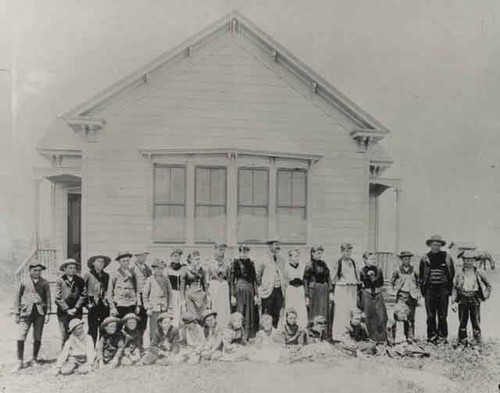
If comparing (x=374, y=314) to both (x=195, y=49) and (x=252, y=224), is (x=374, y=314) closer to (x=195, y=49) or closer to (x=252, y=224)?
(x=252, y=224)

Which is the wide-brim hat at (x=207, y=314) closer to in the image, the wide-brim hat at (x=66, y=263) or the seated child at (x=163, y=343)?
the seated child at (x=163, y=343)

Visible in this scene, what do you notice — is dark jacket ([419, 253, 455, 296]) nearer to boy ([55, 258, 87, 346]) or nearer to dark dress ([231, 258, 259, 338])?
dark dress ([231, 258, 259, 338])

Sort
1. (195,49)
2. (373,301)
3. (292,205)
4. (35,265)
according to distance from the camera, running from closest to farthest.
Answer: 1. (35,265)
2. (195,49)
3. (292,205)
4. (373,301)

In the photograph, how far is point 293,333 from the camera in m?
4.06

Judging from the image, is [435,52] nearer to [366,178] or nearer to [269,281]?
[366,178]

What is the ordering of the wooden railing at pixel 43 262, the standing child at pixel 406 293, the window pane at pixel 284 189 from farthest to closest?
1. the standing child at pixel 406 293
2. the window pane at pixel 284 189
3. the wooden railing at pixel 43 262

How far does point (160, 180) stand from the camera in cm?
396

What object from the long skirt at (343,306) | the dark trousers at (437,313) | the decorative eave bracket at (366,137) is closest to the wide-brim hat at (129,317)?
the long skirt at (343,306)

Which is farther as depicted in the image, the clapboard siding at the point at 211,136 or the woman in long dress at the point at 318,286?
the woman in long dress at the point at 318,286

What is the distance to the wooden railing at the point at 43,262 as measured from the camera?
3.85 metres

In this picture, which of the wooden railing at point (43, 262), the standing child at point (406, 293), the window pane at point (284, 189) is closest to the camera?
the wooden railing at point (43, 262)

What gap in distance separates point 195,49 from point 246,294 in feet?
5.80

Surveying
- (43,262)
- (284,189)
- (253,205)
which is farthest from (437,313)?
(43,262)

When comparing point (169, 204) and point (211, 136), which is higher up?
point (211, 136)
